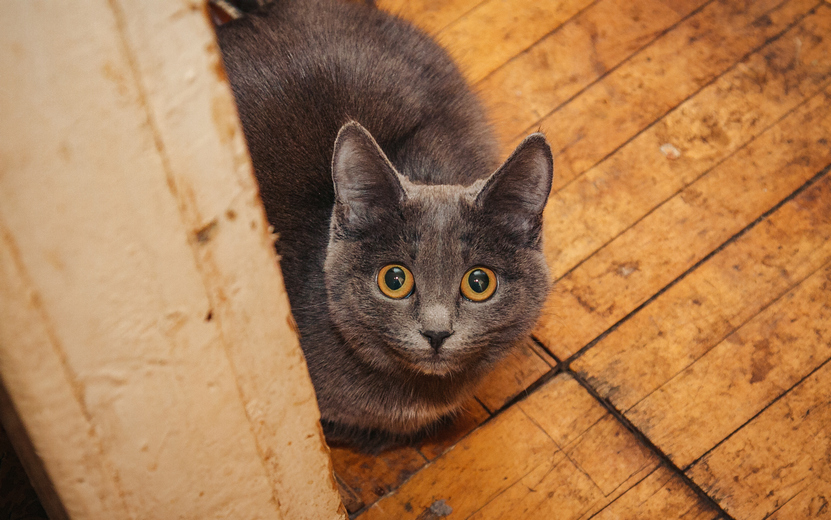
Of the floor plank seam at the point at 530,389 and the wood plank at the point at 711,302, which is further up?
the wood plank at the point at 711,302

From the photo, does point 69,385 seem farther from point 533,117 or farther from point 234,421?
point 533,117

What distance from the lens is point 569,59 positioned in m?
2.11

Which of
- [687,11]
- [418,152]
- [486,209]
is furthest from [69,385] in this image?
[687,11]

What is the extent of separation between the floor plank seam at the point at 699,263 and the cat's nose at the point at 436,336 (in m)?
0.53

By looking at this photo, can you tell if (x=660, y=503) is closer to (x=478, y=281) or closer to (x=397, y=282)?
(x=478, y=281)

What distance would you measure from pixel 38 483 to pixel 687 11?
7.18ft

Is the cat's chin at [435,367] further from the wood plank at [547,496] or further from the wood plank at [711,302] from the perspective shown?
the wood plank at [711,302]

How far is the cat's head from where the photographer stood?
1.24 meters

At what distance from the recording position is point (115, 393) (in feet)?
2.53

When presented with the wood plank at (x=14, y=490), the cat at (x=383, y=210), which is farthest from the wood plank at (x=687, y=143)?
the wood plank at (x=14, y=490)

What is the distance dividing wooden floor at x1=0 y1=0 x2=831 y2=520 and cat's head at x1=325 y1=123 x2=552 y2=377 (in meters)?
0.32

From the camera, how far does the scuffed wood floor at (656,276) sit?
1.46m

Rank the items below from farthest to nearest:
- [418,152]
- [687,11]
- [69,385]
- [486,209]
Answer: [687,11], [418,152], [486,209], [69,385]

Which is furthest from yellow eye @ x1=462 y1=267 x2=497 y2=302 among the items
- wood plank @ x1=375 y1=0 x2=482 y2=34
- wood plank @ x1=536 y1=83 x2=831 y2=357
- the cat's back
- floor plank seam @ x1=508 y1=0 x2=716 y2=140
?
wood plank @ x1=375 y1=0 x2=482 y2=34
